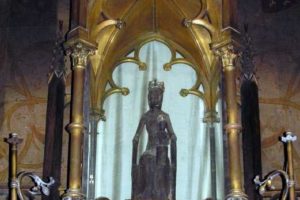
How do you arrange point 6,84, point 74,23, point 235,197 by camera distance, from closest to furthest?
1. point 235,197
2. point 74,23
3. point 6,84

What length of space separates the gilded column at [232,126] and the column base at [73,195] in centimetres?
131

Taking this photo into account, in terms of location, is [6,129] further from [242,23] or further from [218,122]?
[242,23]

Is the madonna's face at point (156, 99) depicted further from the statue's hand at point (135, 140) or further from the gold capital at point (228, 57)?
the gold capital at point (228, 57)

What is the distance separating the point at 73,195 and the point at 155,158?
0.90 metres

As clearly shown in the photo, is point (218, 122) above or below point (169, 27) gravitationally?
below

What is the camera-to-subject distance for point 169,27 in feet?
31.2

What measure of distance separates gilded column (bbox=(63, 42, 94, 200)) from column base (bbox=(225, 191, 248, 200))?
4.32 feet

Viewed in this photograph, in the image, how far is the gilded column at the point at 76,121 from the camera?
795 cm

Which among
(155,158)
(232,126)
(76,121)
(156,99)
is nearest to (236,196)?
(232,126)

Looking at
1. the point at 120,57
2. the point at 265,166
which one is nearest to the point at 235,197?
the point at 265,166

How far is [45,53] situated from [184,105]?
1597mm

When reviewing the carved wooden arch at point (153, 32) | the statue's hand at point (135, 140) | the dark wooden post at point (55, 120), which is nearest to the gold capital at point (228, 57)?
the carved wooden arch at point (153, 32)

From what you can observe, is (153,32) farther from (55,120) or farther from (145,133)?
(55,120)

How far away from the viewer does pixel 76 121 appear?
823 centimetres
